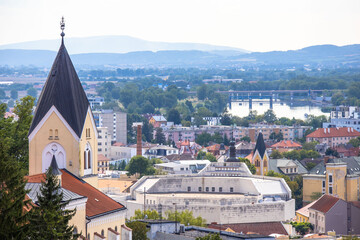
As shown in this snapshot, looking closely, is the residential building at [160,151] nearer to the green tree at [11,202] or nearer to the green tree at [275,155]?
the green tree at [275,155]

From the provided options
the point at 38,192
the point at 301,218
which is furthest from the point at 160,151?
the point at 38,192

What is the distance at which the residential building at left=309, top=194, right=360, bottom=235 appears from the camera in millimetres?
51375

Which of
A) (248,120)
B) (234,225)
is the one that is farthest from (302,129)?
(234,225)

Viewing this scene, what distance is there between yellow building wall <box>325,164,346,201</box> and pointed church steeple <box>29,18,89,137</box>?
32.7 m

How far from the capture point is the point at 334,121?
413 feet

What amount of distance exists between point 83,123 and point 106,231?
393cm

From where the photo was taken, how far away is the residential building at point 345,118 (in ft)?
401

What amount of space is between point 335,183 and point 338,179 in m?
0.31

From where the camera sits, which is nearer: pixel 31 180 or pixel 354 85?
pixel 31 180

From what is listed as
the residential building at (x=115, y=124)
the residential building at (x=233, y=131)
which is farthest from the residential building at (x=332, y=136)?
the residential building at (x=115, y=124)

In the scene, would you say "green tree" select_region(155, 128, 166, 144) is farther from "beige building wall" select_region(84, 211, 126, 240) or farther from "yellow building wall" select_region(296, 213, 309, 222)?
"beige building wall" select_region(84, 211, 126, 240)

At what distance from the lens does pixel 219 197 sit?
5312 cm

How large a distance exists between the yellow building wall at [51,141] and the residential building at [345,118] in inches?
3539

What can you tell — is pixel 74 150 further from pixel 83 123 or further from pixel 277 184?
pixel 277 184
